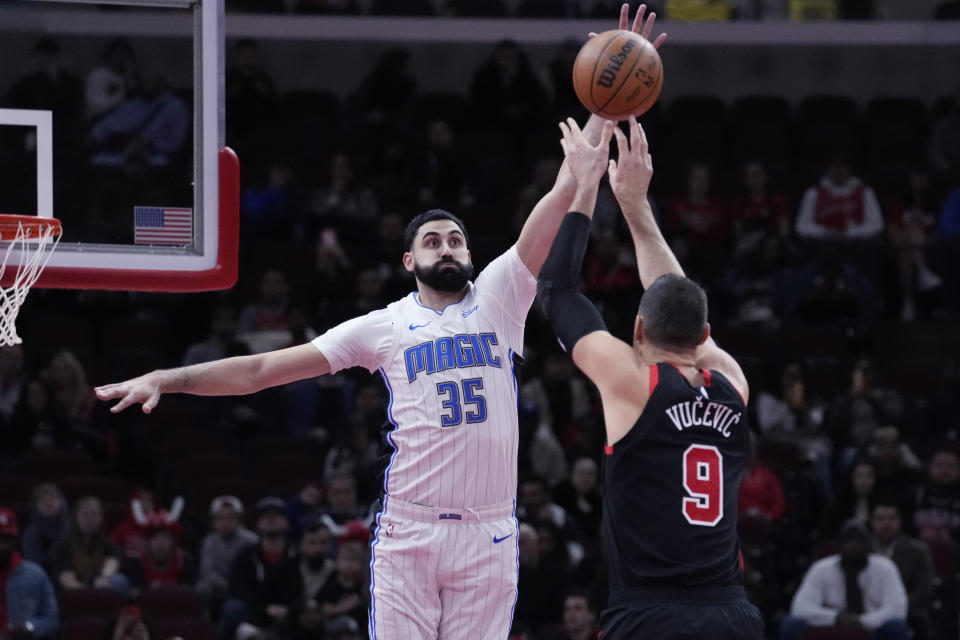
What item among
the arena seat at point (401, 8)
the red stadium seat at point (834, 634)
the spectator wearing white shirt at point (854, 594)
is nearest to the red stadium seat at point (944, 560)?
the spectator wearing white shirt at point (854, 594)

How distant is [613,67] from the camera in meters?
6.35

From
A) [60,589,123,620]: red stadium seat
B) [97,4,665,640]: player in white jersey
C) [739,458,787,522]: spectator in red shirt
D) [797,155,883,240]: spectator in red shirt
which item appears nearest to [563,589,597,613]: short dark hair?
[739,458,787,522]: spectator in red shirt

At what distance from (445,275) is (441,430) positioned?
2.31 ft

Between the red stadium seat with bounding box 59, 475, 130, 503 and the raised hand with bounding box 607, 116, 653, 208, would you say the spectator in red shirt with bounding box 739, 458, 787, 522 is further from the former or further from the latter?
the raised hand with bounding box 607, 116, 653, 208

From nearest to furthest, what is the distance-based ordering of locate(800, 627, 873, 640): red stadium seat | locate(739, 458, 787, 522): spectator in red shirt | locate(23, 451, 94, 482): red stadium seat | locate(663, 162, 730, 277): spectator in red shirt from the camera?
locate(800, 627, 873, 640): red stadium seat
locate(739, 458, 787, 522): spectator in red shirt
locate(23, 451, 94, 482): red stadium seat
locate(663, 162, 730, 277): spectator in red shirt

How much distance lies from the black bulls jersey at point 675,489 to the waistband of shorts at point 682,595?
2 cm

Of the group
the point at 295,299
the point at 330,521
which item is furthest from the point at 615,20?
the point at 330,521

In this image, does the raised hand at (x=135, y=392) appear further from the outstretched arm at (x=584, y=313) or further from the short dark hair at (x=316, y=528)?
the short dark hair at (x=316, y=528)

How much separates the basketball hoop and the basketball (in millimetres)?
2744

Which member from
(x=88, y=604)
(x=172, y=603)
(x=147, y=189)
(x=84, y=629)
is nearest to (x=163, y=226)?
(x=147, y=189)

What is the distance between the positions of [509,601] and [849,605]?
19.2 ft

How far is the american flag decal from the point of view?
7547 mm

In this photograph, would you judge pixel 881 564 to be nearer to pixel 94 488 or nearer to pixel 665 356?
pixel 94 488

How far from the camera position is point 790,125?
728 inches
